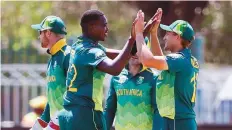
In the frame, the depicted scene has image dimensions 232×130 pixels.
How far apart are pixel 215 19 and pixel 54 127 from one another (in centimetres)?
1365

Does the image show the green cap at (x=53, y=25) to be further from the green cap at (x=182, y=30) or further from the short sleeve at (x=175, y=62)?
the short sleeve at (x=175, y=62)

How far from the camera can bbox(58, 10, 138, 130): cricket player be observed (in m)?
7.70

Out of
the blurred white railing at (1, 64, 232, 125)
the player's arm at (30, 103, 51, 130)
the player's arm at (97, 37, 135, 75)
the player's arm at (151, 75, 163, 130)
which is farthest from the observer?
the blurred white railing at (1, 64, 232, 125)

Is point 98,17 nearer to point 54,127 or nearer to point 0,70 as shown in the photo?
point 54,127

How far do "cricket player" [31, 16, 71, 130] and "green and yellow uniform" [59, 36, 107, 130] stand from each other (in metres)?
1.06

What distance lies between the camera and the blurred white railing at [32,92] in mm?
16391

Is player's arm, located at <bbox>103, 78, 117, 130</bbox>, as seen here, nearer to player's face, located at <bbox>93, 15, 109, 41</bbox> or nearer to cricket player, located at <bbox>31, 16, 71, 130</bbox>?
cricket player, located at <bbox>31, 16, 71, 130</bbox>

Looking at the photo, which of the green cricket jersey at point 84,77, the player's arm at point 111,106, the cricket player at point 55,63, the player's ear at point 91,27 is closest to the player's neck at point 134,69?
the player's arm at point 111,106

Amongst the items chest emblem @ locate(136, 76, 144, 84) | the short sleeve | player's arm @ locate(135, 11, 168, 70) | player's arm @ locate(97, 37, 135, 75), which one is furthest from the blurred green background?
player's arm @ locate(97, 37, 135, 75)

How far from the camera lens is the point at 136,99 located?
28.7 feet

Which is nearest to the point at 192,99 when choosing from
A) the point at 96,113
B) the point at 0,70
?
the point at 96,113

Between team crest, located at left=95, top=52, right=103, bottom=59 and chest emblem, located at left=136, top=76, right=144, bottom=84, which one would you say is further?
chest emblem, located at left=136, top=76, right=144, bottom=84

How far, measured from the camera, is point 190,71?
8.15 m

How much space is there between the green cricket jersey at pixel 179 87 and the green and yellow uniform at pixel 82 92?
0.71m
